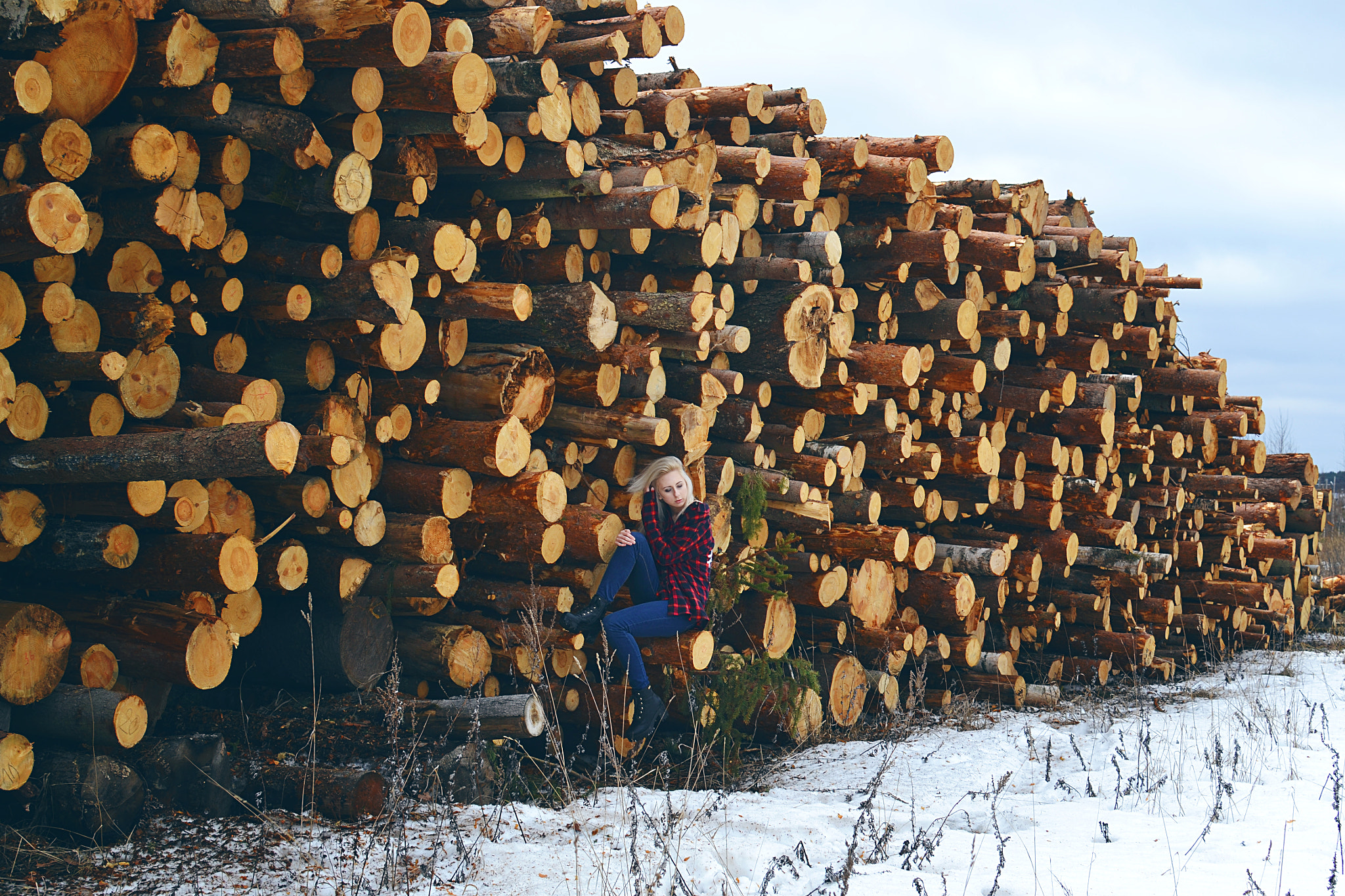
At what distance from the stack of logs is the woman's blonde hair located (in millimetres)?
165

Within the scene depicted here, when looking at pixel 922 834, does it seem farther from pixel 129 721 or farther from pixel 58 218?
pixel 58 218

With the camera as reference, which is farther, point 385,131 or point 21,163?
point 385,131

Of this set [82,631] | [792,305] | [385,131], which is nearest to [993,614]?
[792,305]

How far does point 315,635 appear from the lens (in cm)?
564

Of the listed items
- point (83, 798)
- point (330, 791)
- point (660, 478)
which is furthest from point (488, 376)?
point (83, 798)

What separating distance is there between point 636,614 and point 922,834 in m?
2.15

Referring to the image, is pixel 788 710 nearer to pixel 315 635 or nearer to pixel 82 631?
pixel 315 635

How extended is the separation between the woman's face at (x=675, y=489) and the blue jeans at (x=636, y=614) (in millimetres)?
266

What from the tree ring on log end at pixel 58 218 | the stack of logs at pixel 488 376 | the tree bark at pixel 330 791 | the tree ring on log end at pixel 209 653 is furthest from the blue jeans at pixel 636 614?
the tree ring on log end at pixel 58 218

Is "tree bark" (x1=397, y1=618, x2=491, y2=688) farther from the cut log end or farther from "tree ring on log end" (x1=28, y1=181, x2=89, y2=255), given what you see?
"tree ring on log end" (x1=28, y1=181, x2=89, y2=255)

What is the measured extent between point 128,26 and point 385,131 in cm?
130

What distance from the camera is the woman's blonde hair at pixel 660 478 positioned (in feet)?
20.1

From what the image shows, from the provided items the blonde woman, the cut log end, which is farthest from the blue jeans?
the cut log end

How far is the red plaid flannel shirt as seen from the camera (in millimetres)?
6102
